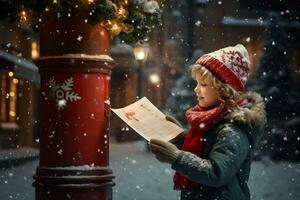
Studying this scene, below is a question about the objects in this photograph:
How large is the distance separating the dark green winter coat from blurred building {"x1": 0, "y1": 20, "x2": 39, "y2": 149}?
18.3 metres

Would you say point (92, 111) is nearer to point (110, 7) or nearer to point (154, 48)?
point (110, 7)

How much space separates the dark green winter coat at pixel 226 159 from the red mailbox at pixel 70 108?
1.02 metres

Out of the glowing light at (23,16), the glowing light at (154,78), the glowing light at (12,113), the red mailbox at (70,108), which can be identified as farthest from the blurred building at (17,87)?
the red mailbox at (70,108)

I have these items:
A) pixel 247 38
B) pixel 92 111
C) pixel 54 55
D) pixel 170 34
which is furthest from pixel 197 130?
pixel 170 34

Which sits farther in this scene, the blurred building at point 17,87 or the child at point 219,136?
the blurred building at point 17,87

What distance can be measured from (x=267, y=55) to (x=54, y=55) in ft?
67.2

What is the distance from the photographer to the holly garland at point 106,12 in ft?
14.6

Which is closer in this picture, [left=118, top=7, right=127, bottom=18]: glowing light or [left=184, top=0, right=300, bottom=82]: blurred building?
[left=118, top=7, right=127, bottom=18]: glowing light

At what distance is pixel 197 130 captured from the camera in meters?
3.79

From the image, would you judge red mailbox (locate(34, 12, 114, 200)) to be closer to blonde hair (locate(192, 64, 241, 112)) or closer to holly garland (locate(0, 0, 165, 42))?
holly garland (locate(0, 0, 165, 42))

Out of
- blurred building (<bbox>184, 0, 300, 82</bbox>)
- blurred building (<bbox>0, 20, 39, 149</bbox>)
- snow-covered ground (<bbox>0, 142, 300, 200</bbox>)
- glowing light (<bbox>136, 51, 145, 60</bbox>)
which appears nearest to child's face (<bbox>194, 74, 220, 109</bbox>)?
snow-covered ground (<bbox>0, 142, 300, 200</bbox>)

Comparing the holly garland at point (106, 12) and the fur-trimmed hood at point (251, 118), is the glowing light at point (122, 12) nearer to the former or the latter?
the holly garland at point (106, 12)

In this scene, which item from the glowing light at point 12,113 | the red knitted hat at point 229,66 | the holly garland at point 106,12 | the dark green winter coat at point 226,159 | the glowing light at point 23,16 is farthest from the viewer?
the glowing light at point 12,113

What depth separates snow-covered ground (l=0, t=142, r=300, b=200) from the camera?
11.8 meters
